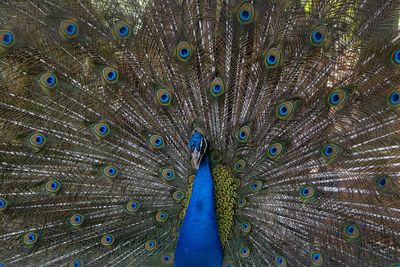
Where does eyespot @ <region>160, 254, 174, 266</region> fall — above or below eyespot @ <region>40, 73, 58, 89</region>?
below

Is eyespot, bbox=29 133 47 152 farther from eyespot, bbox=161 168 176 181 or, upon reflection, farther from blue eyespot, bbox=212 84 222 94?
blue eyespot, bbox=212 84 222 94

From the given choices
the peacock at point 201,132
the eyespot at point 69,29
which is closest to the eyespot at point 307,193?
the peacock at point 201,132

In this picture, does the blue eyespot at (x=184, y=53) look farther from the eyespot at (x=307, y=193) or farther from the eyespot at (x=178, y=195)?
the eyespot at (x=307, y=193)

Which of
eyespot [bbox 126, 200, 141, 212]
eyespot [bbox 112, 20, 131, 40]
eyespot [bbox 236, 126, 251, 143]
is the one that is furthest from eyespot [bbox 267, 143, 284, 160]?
eyespot [bbox 112, 20, 131, 40]

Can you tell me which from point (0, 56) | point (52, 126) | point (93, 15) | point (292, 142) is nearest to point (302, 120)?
point (292, 142)

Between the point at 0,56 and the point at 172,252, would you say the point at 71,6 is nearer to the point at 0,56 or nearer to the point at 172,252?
the point at 0,56

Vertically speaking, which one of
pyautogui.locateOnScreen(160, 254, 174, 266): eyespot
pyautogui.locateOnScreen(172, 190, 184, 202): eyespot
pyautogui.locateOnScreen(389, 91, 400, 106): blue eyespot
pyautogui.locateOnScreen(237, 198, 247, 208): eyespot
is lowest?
pyautogui.locateOnScreen(160, 254, 174, 266): eyespot
